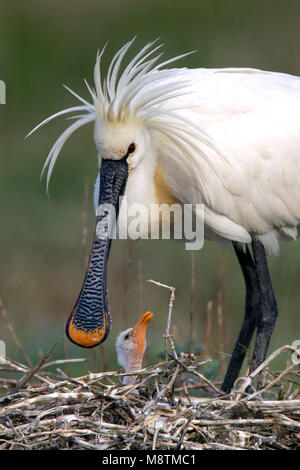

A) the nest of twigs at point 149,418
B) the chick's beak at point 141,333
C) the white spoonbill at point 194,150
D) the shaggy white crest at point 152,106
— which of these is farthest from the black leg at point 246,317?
the nest of twigs at point 149,418

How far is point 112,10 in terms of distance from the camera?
1418 cm

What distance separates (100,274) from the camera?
6523mm

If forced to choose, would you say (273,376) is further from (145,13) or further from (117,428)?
(145,13)

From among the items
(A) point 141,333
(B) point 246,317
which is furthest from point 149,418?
(B) point 246,317

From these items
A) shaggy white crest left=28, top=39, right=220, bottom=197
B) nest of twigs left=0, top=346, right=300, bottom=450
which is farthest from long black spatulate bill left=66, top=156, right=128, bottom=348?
nest of twigs left=0, top=346, right=300, bottom=450

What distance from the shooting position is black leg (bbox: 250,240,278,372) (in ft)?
22.0

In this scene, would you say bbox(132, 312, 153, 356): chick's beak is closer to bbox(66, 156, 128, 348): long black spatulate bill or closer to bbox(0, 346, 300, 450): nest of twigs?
bbox(66, 156, 128, 348): long black spatulate bill

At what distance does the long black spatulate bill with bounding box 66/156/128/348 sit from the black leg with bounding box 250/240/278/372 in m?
0.95

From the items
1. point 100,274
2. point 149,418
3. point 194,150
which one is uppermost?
point 194,150

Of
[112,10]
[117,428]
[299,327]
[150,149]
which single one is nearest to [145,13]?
[112,10]

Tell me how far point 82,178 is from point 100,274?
5.56 meters

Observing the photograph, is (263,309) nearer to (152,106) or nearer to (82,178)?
(152,106)

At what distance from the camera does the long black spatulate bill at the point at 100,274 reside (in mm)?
6379

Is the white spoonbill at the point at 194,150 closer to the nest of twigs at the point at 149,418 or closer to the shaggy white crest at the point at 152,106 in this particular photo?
the shaggy white crest at the point at 152,106
